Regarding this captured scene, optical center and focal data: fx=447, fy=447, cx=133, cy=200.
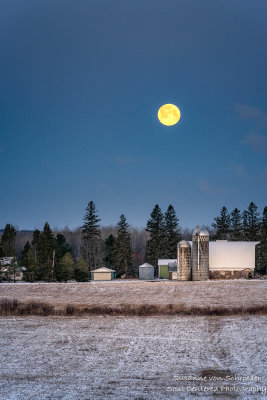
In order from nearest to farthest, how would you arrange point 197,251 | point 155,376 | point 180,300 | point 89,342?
1. point 155,376
2. point 89,342
3. point 180,300
4. point 197,251

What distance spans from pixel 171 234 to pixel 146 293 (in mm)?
31959

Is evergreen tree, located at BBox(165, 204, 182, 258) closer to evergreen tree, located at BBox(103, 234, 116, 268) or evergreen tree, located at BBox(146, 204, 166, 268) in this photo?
evergreen tree, located at BBox(146, 204, 166, 268)

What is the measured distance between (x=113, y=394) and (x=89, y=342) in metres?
8.05

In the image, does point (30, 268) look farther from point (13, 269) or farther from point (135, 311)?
point (135, 311)

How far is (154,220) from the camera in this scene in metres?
77.7

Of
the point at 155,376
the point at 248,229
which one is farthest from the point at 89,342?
the point at 248,229

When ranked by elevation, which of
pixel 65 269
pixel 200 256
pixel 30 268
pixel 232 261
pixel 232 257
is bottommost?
pixel 65 269

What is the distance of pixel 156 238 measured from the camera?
75.9 meters

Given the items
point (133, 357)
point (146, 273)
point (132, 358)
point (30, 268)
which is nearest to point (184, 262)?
point (146, 273)

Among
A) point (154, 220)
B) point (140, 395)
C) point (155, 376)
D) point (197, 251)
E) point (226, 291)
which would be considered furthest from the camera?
point (154, 220)

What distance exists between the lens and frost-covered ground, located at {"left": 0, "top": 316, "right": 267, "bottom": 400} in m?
13.3

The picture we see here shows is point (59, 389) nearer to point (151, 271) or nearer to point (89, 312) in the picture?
point (89, 312)

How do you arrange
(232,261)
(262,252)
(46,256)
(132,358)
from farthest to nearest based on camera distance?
(262,252) → (46,256) → (232,261) → (132,358)

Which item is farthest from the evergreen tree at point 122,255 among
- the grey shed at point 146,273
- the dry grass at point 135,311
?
the dry grass at point 135,311
